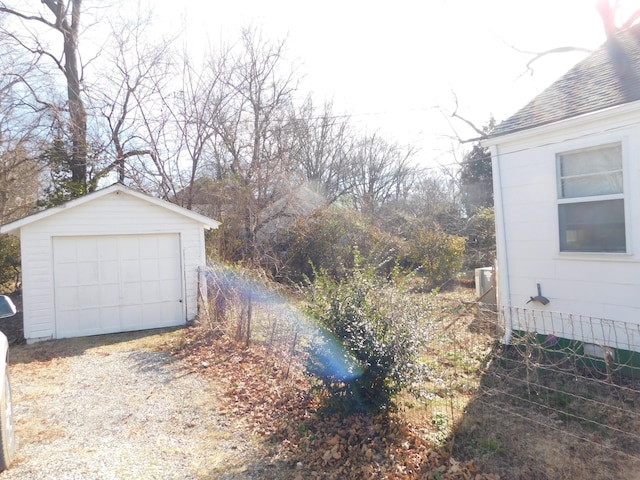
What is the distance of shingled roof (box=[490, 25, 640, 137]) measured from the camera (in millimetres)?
5211

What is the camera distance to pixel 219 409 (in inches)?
181

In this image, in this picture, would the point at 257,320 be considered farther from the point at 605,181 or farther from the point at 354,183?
the point at 354,183

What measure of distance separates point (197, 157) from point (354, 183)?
10.6m

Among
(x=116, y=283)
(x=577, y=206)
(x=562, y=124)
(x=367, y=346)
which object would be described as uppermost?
(x=562, y=124)

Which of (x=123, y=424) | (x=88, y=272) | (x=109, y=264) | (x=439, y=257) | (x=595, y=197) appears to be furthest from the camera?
(x=439, y=257)

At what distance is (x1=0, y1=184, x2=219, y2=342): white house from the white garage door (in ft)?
0.05

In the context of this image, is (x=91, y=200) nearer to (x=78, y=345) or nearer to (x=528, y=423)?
(x=78, y=345)

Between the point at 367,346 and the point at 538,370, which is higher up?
the point at 367,346

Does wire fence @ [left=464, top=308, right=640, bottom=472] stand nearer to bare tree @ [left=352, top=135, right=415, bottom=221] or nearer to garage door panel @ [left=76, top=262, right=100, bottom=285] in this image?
garage door panel @ [left=76, top=262, right=100, bottom=285]

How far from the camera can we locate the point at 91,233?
8188mm

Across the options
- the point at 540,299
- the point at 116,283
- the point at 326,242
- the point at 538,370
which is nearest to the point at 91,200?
the point at 116,283

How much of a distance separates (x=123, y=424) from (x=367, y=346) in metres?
2.69

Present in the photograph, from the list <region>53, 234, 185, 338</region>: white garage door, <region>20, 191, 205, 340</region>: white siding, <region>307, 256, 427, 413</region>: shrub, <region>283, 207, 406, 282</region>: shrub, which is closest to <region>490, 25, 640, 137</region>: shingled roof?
<region>307, 256, 427, 413</region>: shrub

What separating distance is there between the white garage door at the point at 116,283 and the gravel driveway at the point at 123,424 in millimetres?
1626
